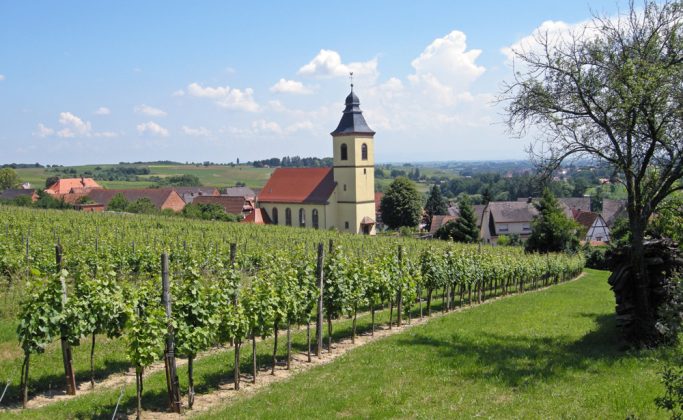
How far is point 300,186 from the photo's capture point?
6512 cm

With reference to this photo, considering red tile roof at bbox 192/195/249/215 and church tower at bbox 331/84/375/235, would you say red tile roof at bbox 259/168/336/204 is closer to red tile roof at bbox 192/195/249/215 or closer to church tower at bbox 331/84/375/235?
church tower at bbox 331/84/375/235

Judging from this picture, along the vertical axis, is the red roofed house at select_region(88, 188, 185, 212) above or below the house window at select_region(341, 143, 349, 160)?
below

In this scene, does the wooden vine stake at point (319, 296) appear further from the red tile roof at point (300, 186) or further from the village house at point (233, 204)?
the village house at point (233, 204)

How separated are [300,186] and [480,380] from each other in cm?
5571

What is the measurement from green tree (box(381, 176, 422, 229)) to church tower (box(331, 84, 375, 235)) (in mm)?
9299

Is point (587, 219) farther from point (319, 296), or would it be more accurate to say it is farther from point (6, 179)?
point (6, 179)

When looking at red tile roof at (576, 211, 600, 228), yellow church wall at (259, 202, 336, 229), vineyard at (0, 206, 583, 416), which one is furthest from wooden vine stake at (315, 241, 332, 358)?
red tile roof at (576, 211, 600, 228)

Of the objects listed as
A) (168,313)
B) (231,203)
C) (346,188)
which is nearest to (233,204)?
(231,203)

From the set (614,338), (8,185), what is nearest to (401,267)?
(614,338)

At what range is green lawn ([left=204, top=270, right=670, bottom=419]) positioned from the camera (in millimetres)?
8703

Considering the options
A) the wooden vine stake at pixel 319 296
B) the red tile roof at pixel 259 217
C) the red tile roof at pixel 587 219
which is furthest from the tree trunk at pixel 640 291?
the red tile roof at pixel 587 219

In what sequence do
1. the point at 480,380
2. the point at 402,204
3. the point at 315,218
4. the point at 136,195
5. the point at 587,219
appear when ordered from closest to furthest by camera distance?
the point at 480,380, the point at 315,218, the point at 587,219, the point at 402,204, the point at 136,195

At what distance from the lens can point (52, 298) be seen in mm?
10016

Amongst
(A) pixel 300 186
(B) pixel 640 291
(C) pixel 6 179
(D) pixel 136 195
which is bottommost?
(B) pixel 640 291
